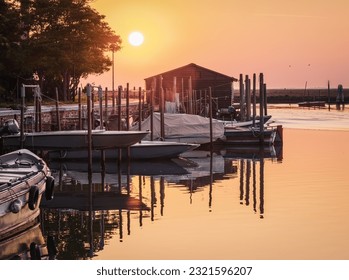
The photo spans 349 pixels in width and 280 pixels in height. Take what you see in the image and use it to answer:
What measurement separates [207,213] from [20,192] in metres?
4.62

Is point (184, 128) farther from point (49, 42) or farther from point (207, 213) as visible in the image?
point (49, 42)

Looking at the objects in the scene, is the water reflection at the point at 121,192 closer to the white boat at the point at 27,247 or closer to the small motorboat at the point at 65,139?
the white boat at the point at 27,247

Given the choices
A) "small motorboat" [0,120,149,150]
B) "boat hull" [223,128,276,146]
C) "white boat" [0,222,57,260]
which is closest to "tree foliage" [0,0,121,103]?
"boat hull" [223,128,276,146]

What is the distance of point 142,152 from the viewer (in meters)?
27.9

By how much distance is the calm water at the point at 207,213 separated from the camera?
1351 centimetres

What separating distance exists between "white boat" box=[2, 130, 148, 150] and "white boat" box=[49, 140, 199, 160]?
56.6 inches

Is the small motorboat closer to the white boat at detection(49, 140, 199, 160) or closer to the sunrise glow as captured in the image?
the white boat at detection(49, 140, 199, 160)

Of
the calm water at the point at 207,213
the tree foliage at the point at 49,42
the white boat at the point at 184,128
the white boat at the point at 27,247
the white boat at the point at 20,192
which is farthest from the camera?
the tree foliage at the point at 49,42

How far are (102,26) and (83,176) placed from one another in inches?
1226

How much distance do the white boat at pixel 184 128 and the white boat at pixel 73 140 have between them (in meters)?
5.34

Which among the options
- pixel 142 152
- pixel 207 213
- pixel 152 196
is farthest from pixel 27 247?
pixel 142 152

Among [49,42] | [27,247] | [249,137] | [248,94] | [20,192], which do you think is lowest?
[27,247]

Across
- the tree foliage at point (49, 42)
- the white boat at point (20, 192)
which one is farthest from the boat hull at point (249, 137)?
the white boat at point (20, 192)
